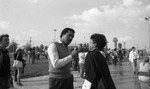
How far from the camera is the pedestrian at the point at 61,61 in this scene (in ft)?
9.07

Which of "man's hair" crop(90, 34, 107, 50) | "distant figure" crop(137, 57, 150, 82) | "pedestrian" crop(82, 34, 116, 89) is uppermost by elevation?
"man's hair" crop(90, 34, 107, 50)

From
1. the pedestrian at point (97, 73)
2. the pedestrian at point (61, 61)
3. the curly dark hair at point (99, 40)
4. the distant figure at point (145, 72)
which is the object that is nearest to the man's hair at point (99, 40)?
the curly dark hair at point (99, 40)

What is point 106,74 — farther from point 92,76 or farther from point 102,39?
point 102,39

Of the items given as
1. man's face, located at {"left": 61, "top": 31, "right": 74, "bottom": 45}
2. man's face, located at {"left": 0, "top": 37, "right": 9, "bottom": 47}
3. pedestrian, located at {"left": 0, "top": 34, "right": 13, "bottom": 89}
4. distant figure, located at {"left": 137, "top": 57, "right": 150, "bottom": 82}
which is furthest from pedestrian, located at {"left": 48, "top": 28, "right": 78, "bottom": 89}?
distant figure, located at {"left": 137, "top": 57, "right": 150, "bottom": 82}

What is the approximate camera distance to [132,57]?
39.0 ft

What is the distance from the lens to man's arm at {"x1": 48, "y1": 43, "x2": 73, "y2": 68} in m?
2.74

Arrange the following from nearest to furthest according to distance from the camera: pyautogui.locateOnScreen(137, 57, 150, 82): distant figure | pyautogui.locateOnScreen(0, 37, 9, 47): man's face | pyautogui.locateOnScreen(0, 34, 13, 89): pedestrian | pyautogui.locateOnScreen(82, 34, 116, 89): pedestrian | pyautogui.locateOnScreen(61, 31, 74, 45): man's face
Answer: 1. pyautogui.locateOnScreen(82, 34, 116, 89): pedestrian
2. pyautogui.locateOnScreen(61, 31, 74, 45): man's face
3. pyautogui.locateOnScreen(0, 34, 13, 89): pedestrian
4. pyautogui.locateOnScreen(0, 37, 9, 47): man's face
5. pyautogui.locateOnScreen(137, 57, 150, 82): distant figure

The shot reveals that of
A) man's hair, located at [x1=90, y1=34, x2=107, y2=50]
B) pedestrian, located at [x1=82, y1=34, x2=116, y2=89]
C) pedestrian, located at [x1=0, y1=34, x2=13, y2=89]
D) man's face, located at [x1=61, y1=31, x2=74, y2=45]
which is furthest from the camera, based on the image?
pedestrian, located at [x1=0, y1=34, x2=13, y2=89]

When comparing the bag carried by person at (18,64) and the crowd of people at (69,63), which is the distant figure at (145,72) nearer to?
the crowd of people at (69,63)

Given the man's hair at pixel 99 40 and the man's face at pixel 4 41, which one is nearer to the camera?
the man's hair at pixel 99 40

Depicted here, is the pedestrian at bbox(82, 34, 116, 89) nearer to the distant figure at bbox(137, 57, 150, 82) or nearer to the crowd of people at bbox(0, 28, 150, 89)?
the crowd of people at bbox(0, 28, 150, 89)

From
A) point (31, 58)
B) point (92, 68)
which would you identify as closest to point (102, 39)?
point (92, 68)

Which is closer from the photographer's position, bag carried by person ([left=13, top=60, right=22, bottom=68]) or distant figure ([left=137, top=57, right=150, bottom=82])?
distant figure ([left=137, top=57, right=150, bottom=82])

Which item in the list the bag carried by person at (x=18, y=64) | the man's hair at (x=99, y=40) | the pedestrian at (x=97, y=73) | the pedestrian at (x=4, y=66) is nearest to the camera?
the pedestrian at (x=97, y=73)
